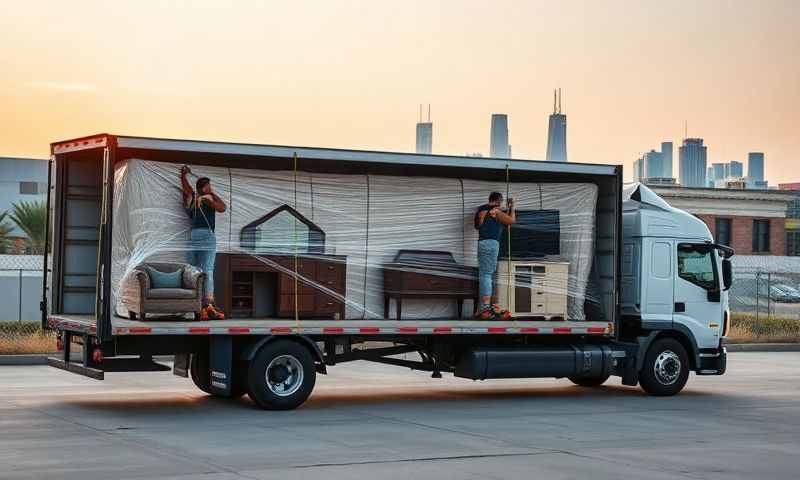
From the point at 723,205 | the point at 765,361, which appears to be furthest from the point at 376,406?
the point at 723,205

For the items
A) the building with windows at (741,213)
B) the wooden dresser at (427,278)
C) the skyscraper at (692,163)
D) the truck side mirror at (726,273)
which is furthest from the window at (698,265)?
the skyscraper at (692,163)

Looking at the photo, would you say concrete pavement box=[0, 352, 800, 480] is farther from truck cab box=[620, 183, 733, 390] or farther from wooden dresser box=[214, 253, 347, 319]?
wooden dresser box=[214, 253, 347, 319]

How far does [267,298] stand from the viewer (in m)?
16.8

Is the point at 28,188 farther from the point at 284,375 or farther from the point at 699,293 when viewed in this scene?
the point at 284,375

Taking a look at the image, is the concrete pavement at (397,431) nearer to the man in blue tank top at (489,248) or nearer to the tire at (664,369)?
the tire at (664,369)

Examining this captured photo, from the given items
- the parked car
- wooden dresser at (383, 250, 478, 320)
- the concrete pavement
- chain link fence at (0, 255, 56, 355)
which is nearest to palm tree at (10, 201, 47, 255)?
chain link fence at (0, 255, 56, 355)

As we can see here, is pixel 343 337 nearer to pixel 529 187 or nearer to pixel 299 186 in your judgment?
pixel 299 186

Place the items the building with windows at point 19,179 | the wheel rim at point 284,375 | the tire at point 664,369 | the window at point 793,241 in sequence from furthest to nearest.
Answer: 1. the building with windows at point 19,179
2. the window at point 793,241
3. the tire at point 664,369
4. the wheel rim at point 284,375

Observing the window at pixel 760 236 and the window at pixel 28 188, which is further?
the window at pixel 28 188

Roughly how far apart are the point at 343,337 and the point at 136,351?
2.85 meters

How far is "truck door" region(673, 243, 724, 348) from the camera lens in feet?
63.1

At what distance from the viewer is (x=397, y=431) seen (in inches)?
561

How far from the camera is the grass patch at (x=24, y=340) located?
930 inches

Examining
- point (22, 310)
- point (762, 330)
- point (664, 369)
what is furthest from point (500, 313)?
point (22, 310)
